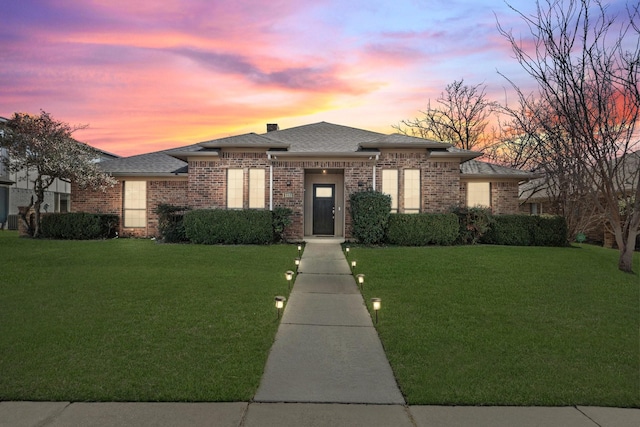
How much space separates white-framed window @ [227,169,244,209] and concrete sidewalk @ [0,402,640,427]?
12310 millimetres

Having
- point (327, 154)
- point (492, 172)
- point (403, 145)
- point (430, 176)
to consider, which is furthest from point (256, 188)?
point (492, 172)

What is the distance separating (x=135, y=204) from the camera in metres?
17.3

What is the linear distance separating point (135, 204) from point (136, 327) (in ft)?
43.6

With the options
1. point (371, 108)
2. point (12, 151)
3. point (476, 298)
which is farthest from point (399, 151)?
point (12, 151)

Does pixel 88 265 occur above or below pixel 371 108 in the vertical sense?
below

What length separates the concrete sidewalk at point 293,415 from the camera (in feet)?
10.5

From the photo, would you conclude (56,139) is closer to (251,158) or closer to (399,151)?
(251,158)

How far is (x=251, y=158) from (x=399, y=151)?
231 inches

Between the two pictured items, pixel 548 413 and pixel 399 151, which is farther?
pixel 399 151

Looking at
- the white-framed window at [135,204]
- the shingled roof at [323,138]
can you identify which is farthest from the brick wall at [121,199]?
the shingled roof at [323,138]

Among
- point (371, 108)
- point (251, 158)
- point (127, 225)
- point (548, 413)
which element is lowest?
point (548, 413)

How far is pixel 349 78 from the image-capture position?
15.6m

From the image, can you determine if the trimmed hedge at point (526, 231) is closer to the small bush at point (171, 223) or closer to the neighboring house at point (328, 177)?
the neighboring house at point (328, 177)

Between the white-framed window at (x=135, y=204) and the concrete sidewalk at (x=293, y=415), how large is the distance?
14.8 m
